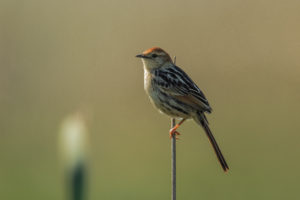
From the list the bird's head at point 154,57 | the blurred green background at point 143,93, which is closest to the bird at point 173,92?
the bird's head at point 154,57

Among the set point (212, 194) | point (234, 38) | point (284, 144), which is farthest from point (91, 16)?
point (212, 194)

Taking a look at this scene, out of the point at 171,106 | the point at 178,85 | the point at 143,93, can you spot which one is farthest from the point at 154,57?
the point at 143,93

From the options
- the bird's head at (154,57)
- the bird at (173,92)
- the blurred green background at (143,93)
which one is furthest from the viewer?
the blurred green background at (143,93)

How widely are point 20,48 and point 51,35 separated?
97 cm

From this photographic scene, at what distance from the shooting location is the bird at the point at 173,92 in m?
5.82

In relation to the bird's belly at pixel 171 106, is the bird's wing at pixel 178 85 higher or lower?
higher

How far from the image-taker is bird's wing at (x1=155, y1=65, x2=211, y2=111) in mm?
5889

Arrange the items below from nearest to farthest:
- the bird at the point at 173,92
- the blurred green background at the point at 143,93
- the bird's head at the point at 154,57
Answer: the bird at the point at 173,92 → the bird's head at the point at 154,57 → the blurred green background at the point at 143,93

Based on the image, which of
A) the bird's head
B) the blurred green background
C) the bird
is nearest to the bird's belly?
the bird

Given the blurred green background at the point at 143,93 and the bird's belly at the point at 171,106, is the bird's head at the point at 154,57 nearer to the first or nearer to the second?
the bird's belly at the point at 171,106

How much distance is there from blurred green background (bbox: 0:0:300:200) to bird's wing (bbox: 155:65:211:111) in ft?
8.20

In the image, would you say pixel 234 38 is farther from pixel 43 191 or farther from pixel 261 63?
pixel 43 191

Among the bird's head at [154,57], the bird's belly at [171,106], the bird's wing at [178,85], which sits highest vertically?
the bird's head at [154,57]

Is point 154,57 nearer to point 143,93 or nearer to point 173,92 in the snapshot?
point 173,92
